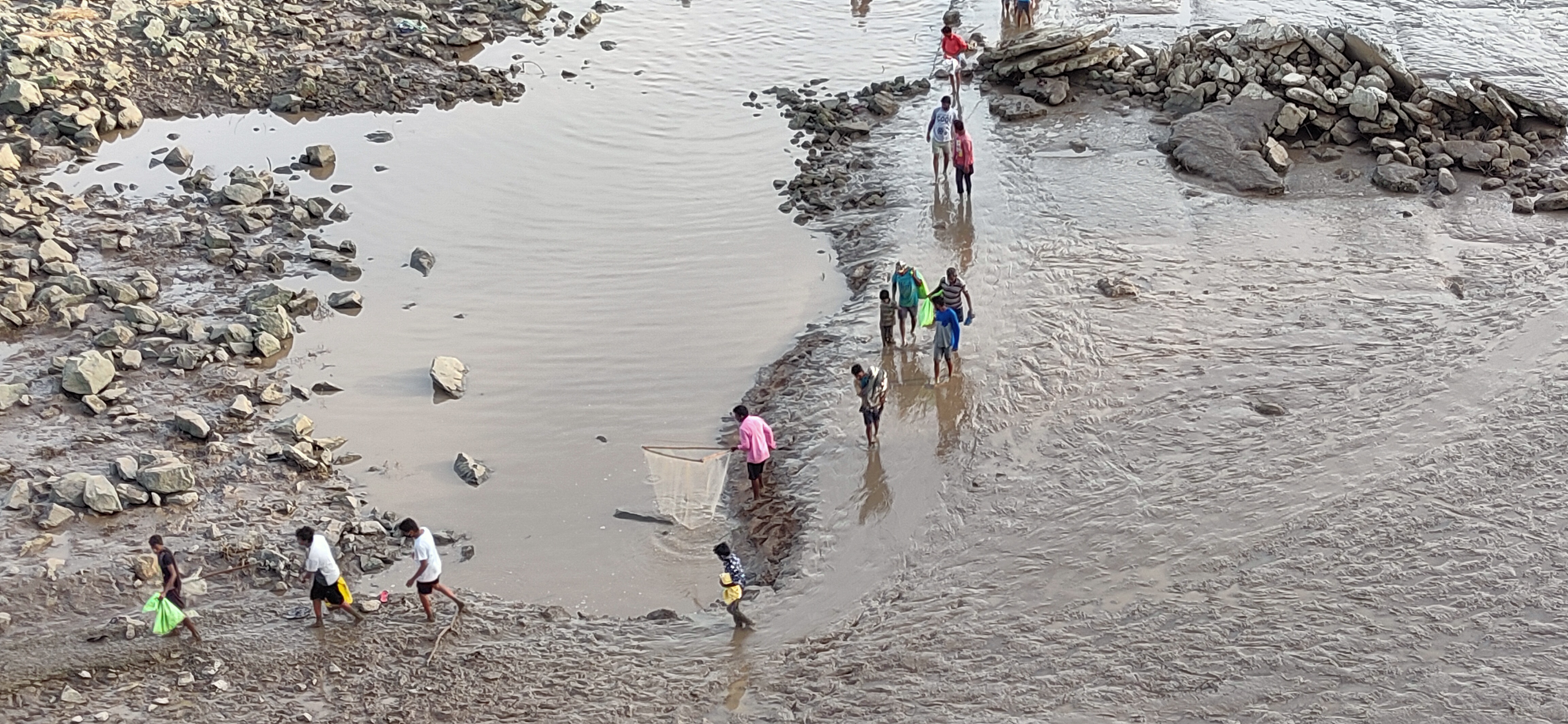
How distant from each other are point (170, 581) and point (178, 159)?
11578 mm

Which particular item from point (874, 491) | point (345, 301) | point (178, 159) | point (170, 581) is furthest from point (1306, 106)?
point (178, 159)

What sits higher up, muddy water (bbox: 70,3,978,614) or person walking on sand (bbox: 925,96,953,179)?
person walking on sand (bbox: 925,96,953,179)

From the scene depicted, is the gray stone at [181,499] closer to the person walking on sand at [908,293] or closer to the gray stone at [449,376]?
the gray stone at [449,376]

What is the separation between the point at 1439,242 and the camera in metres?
15.6

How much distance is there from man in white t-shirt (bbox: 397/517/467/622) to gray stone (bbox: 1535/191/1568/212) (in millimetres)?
15155

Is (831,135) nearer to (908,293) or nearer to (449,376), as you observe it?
(908,293)

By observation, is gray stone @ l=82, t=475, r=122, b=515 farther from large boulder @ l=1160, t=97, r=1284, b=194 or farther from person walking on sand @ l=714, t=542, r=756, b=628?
large boulder @ l=1160, t=97, r=1284, b=194

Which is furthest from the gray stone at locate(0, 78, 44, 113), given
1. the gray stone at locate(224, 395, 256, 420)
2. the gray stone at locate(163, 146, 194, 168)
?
the gray stone at locate(224, 395, 256, 420)

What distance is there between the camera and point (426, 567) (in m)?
9.77

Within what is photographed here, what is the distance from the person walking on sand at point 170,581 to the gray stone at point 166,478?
1689mm

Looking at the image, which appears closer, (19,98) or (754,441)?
(754,441)

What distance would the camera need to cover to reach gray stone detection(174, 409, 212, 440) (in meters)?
12.2

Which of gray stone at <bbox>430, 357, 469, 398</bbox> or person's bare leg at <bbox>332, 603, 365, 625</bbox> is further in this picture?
gray stone at <bbox>430, 357, 469, 398</bbox>

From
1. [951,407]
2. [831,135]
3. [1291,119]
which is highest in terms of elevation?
[1291,119]
